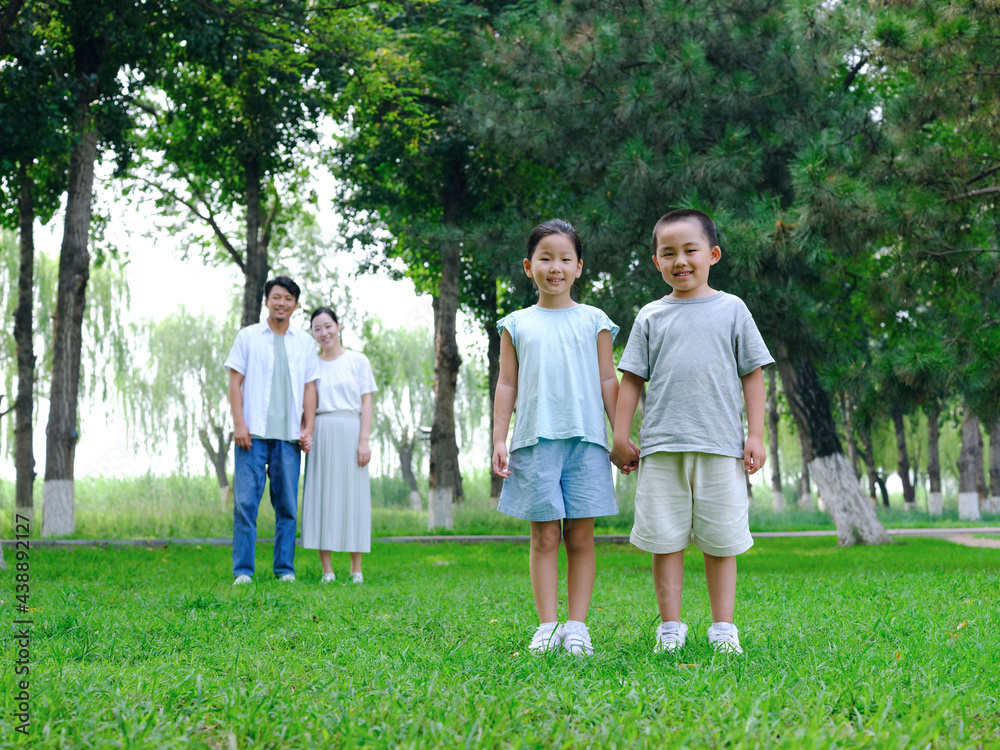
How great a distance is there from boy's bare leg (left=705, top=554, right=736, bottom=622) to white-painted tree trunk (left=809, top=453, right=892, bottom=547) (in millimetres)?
8748

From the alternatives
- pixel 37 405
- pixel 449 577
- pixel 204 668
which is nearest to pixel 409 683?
pixel 204 668

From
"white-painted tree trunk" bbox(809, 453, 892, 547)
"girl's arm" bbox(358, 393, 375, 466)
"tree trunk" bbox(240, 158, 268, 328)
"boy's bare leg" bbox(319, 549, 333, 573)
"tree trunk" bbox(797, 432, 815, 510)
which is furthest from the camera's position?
"tree trunk" bbox(797, 432, 815, 510)

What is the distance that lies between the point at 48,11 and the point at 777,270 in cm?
1007

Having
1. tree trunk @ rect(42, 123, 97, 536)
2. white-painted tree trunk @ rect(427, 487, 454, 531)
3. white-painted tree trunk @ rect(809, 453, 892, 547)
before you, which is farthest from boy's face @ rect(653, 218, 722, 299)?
white-painted tree trunk @ rect(427, 487, 454, 531)

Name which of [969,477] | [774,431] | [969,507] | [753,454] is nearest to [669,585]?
[753,454]

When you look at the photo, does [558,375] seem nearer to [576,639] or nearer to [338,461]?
[576,639]

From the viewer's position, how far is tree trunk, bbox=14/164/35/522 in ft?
44.7

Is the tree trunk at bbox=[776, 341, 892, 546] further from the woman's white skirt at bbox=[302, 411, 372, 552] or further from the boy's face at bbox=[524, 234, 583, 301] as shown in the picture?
the boy's face at bbox=[524, 234, 583, 301]

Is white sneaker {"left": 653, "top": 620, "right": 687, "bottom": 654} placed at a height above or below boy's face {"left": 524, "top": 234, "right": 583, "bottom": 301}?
below

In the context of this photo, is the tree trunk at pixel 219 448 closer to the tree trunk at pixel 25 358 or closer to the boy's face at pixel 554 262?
the tree trunk at pixel 25 358

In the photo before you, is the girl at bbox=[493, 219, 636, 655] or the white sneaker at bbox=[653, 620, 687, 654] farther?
the girl at bbox=[493, 219, 636, 655]

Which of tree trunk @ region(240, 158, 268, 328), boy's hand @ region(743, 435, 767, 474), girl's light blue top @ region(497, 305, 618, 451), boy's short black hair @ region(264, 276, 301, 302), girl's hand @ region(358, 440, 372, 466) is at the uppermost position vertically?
tree trunk @ region(240, 158, 268, 328)

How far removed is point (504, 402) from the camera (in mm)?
3721

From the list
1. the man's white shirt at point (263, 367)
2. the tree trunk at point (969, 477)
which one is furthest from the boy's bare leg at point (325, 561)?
the tree trunk at point (969, 477)
